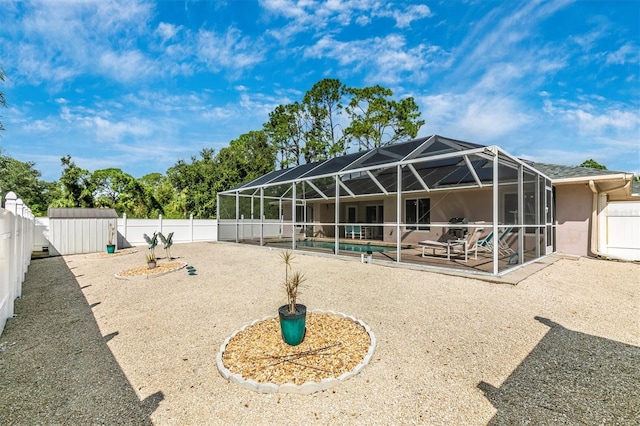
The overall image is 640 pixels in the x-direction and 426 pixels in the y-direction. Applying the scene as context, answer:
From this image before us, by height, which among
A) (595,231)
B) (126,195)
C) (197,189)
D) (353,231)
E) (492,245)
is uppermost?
(197,189)

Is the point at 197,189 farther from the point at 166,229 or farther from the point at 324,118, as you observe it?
the point at 324,118

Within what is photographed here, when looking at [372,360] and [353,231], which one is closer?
[372,360]

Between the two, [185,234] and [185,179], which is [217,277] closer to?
[185,234]

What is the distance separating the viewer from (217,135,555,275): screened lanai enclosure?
7090 mm

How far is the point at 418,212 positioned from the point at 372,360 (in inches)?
422

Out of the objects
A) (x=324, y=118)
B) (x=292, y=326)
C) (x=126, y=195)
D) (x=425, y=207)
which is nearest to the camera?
(x=292, y=326)

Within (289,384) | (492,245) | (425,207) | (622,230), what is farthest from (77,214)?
(622,230)

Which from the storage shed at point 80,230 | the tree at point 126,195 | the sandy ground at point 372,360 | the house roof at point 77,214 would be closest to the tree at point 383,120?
the house roof at point 77,214

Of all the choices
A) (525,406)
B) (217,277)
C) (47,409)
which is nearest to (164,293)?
(217,277)

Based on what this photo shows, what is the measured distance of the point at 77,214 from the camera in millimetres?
10977

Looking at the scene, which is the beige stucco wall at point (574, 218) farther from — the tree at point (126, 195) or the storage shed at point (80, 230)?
the tree at point (126, 195)

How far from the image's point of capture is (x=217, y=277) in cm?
652

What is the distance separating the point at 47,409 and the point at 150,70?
14.6 metres

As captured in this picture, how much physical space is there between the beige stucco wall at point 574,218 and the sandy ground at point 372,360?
388cm
